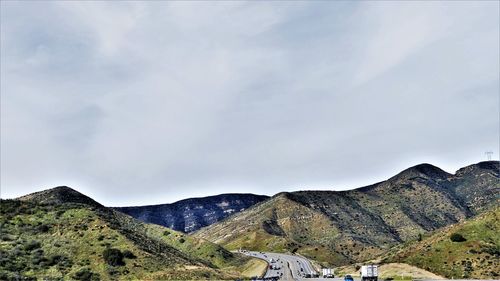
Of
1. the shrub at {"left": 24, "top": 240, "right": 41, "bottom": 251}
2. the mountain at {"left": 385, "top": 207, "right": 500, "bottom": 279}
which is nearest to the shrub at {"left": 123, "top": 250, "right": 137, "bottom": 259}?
the shrub at {"left": 24, "top": 240, "right": 41, "bottom": 251}

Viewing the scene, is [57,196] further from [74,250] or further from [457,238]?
[457,238]

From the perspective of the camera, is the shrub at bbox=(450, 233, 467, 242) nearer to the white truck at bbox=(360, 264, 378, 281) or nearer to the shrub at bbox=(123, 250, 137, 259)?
the white truck at bbox=(360, 264, 378, 281)

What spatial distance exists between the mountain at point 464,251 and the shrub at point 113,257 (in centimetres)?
6083

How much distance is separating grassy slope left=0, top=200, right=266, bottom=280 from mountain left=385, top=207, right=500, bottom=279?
44835mm

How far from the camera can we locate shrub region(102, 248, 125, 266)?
318 feet

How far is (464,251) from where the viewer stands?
11588cm

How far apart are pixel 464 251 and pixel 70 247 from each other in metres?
79.0

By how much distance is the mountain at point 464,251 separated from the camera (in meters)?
108

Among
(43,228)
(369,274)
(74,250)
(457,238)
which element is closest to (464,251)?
(457,238)

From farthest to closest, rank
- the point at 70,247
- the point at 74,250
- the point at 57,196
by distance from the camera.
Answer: the point at 57,196 < the point at 70,247 < the point at 74,250

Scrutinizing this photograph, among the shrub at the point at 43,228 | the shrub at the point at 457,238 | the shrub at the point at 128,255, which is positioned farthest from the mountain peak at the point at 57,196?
the shrub at the point at 457,238

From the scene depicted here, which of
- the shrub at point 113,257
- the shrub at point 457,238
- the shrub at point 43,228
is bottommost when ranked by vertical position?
the shrub at point 457,238

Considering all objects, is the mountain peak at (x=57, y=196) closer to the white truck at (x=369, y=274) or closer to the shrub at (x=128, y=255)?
the shrub at (x=128, y=255)

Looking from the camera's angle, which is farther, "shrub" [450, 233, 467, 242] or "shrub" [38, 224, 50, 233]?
"shrub" [450, 233, 467, 242]
